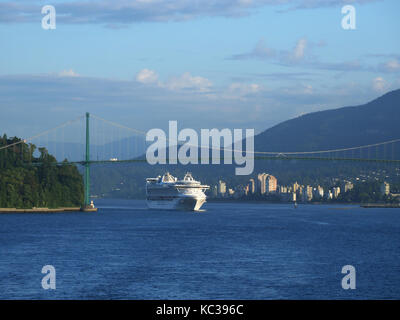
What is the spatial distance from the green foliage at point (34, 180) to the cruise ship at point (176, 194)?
16.6m

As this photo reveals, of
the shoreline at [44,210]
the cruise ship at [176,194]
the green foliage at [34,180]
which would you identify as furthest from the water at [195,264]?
the cruise ship at [176,194]

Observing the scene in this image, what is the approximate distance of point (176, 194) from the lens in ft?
401

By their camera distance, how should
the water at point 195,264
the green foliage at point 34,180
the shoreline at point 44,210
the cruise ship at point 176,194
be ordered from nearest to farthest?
the water at point 195,264 → the shoreline at point 44,210 → the green foliage at point 34,180 → the cruise ship at point 176,194

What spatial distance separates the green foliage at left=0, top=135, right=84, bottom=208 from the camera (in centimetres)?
10219

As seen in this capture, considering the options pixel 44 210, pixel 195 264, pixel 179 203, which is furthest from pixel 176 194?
pixel 195 264

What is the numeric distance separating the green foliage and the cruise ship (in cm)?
1663

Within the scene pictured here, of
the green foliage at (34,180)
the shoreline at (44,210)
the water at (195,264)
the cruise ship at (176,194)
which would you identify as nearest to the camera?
the water at (195,264)

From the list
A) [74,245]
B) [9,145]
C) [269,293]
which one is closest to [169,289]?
[269,293]

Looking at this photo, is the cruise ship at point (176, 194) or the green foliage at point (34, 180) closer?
the green foliage at point (34, 180)

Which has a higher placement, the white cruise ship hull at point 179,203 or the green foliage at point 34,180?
the green foliage at point 34,180

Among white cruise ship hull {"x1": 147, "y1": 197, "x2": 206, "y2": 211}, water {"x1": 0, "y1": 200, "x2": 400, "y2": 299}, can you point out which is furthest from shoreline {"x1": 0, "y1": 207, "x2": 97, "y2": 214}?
water {"x1": 0, "y1": 200, "x2": 400, "y2": 299}

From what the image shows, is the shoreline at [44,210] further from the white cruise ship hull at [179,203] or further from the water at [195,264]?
the water at [195,264]

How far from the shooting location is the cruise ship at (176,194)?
12069 cm
